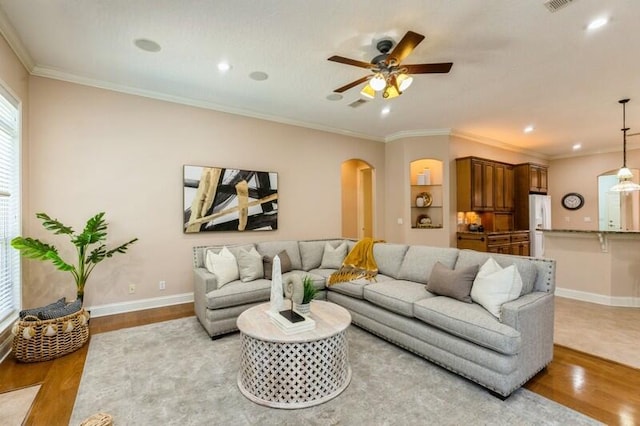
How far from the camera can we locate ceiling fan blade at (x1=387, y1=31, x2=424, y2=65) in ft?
7.56

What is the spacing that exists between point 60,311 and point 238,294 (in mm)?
1682

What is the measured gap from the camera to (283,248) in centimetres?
434

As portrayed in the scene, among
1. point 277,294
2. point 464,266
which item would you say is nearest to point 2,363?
point 277,294

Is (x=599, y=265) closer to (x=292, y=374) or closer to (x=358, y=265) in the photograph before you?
(x=358, y=265)

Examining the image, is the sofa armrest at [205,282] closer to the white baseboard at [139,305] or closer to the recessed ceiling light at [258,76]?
the white baseboard at [139,305]

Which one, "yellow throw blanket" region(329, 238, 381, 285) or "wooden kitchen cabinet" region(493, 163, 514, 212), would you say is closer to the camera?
"yellow throw blanket" region(329, 238, 381, 285)

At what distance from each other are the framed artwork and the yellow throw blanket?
63.3 inches

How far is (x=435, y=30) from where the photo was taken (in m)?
2.75

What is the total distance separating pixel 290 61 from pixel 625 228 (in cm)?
950

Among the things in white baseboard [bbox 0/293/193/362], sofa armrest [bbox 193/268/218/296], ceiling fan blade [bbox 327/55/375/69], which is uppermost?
ceiling fan blade [bbox 327/55/375/69]

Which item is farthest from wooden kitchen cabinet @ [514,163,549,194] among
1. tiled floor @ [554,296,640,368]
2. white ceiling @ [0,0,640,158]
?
tiled floor @ [554,296,640,368]

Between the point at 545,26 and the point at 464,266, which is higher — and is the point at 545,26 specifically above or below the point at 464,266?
above

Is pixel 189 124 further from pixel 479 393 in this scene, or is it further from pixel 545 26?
pixel 479 393

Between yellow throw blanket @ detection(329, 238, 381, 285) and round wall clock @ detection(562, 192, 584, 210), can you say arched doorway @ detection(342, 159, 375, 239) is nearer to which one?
yellow throw blanket @ detection(329, 238, 381, 285)
